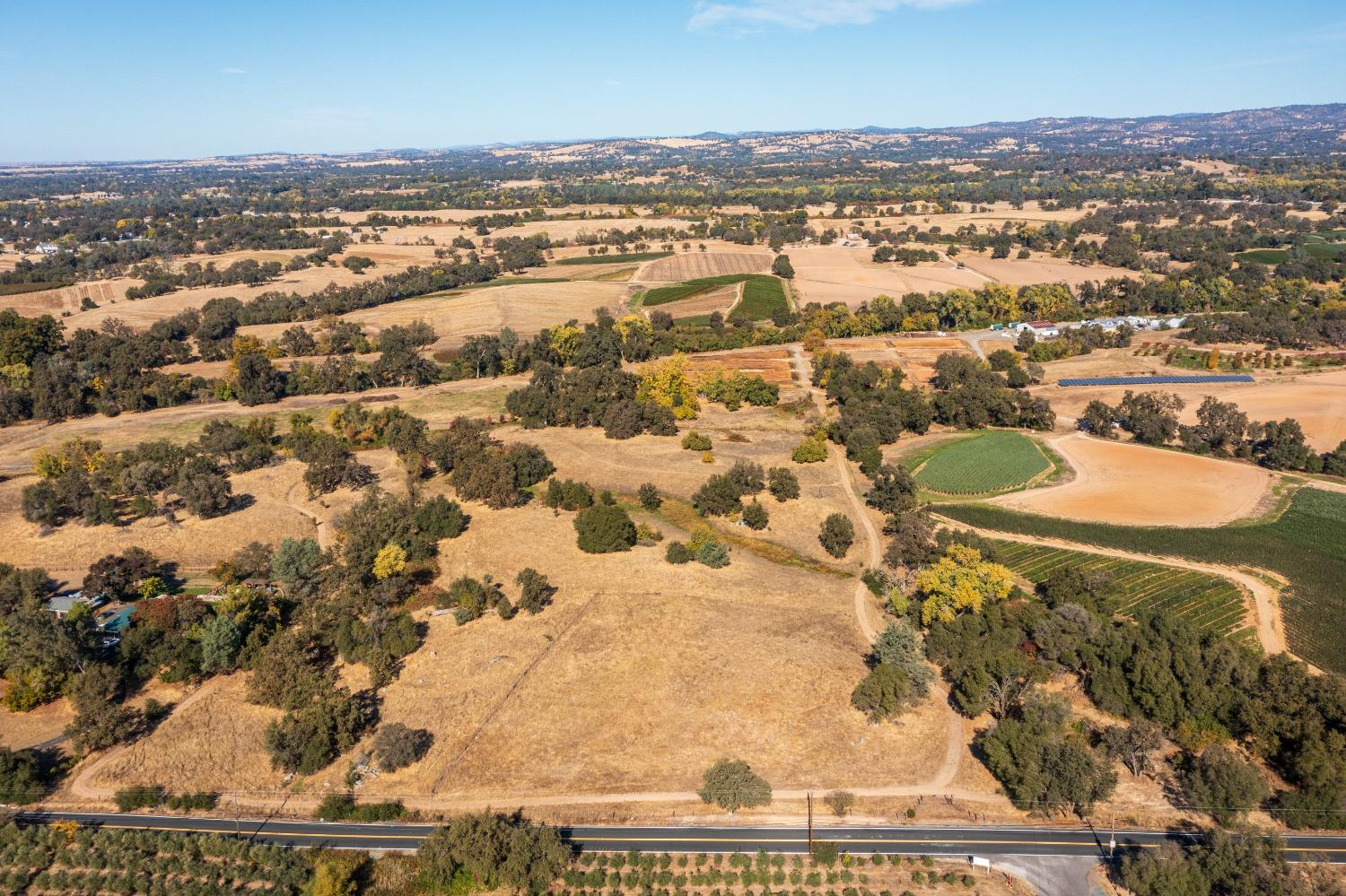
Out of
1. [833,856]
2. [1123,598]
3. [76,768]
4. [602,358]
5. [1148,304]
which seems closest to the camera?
[833,856]

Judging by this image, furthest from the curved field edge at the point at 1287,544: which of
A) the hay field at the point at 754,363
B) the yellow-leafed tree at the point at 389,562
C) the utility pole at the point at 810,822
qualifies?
the yellow-leafed tree at the point at 389,562

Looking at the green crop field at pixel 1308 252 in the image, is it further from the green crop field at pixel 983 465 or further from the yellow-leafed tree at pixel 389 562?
the yellow-leafed tree at pixel 389 562

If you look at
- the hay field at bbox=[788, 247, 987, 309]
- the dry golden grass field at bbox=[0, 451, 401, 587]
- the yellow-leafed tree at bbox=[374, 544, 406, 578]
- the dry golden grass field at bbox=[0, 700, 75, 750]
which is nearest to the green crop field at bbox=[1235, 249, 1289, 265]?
the hay field at bbox=[788, 247, 987, 309]

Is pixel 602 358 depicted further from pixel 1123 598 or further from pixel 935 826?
pixel 935 826

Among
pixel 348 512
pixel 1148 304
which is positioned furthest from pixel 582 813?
pixel 1148 304

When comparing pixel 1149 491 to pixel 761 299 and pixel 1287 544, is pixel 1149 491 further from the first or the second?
pixel 761 299

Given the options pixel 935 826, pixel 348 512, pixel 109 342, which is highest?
pixel 109 342
